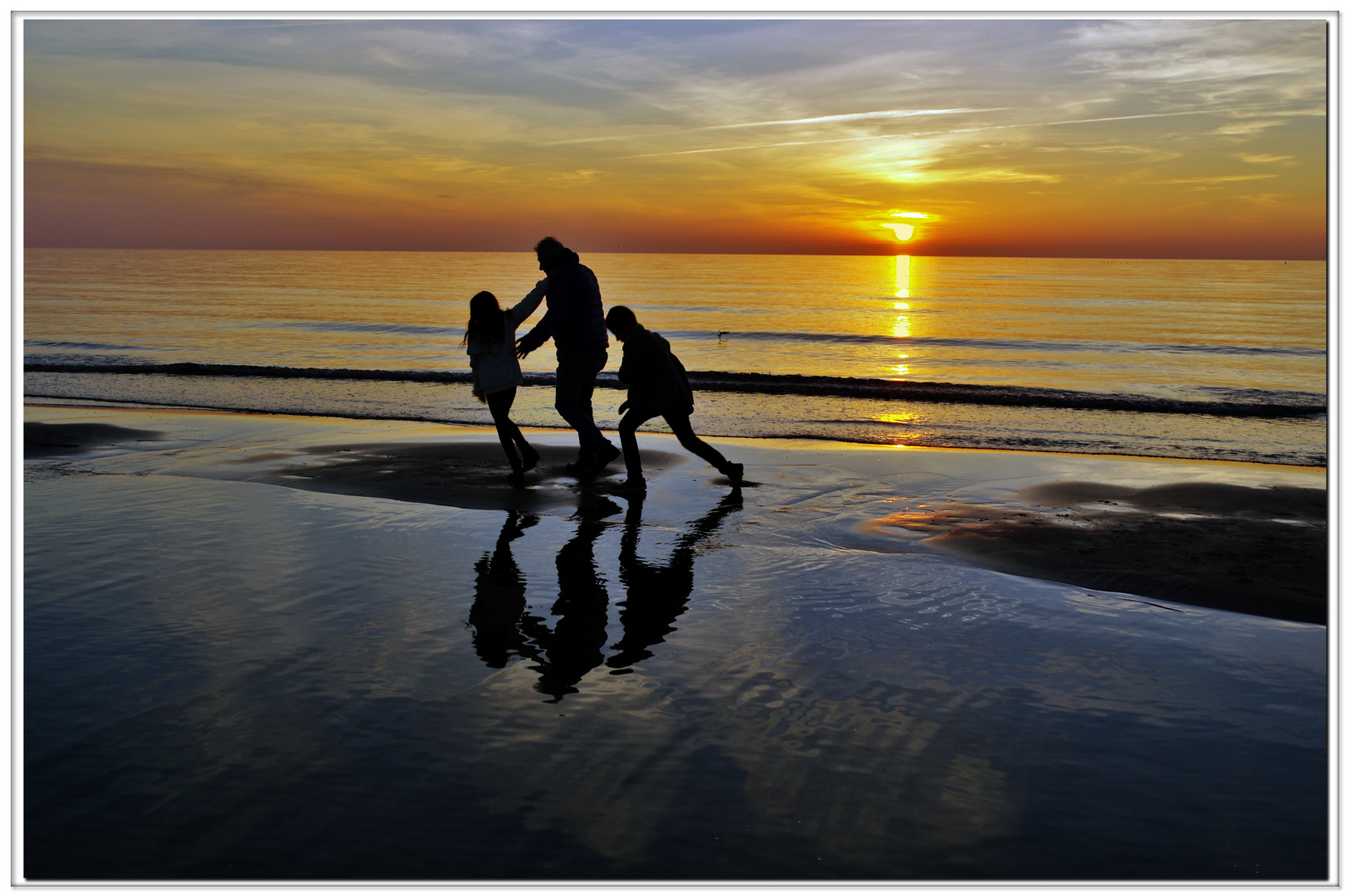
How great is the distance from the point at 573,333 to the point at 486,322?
0.87 metres

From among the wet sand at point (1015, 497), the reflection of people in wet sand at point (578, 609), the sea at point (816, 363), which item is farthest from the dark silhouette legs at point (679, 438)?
the sea at point (816, 363)

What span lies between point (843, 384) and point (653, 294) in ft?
129

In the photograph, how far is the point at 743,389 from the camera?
746 inches

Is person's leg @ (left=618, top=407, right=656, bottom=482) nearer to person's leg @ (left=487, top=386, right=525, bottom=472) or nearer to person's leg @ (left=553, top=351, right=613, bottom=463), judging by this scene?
person's leg @ (left=553, top=351, right=613, bottom=463)

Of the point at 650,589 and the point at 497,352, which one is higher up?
the point at 497,352

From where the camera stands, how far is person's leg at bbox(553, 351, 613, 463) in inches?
340

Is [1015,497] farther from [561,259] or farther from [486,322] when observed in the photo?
[486,322]

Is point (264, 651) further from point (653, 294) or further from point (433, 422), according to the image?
point (653, 294)

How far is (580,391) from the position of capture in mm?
8688

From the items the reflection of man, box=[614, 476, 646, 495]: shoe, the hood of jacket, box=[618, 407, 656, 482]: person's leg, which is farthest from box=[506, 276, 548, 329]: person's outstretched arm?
box=[614, 476, 646, 495]: shoe

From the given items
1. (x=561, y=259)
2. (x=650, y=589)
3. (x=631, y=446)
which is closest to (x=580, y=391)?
(x=631, y=446)

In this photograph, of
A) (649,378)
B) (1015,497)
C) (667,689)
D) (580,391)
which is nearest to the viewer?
(667,689)

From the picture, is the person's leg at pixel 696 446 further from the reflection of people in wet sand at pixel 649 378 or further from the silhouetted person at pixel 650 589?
the silhouetted person at pixel 650 589

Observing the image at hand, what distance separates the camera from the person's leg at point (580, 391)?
8.64 meters
